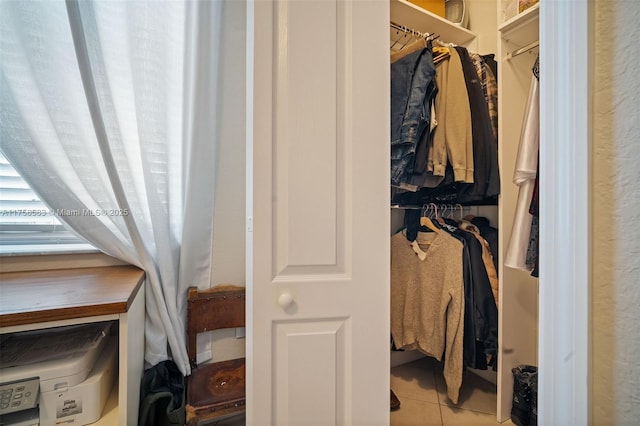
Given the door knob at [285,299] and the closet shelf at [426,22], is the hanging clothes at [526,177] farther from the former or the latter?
the door knob at [285,299]

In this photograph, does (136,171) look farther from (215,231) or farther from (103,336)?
(103,336)

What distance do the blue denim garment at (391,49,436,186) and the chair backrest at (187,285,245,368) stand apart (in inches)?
36.2

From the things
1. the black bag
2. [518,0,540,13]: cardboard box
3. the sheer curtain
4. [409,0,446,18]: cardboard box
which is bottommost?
the black bag

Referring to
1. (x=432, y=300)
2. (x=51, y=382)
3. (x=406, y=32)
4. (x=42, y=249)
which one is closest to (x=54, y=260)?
(x=42, y=249)

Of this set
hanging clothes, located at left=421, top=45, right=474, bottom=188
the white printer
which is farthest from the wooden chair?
hanging clothes, located at left=421, top=45, right=474, bottom=188

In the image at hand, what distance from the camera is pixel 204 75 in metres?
1.12

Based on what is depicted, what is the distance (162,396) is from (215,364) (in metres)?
0.22

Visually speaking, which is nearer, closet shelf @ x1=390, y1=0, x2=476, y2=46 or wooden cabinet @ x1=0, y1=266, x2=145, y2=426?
wooden cabinet @ x1=0, y1=266, x2=145, y2=426

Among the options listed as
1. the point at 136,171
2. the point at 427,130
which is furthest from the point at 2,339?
the point at 427,130

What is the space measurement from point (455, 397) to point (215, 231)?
1.41 meters

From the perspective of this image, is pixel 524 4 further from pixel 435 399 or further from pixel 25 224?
pixel 25 224

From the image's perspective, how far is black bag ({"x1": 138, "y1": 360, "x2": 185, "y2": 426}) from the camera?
2.99ft

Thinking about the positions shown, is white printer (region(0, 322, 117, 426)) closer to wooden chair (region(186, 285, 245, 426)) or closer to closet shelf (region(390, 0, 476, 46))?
wooden chair (region(186, 285, 245, 426))

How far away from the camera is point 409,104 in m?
1.13
